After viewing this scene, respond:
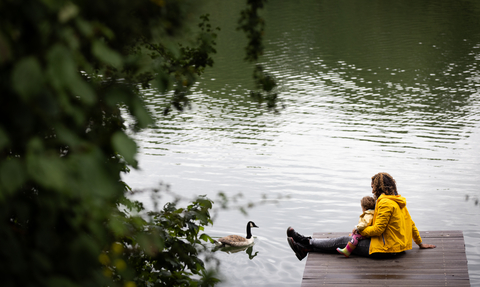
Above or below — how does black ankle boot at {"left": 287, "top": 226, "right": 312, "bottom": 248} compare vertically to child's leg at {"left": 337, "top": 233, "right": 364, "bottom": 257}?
below

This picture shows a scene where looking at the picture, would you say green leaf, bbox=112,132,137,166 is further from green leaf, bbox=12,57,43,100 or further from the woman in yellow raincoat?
the woman in yellow raincoat

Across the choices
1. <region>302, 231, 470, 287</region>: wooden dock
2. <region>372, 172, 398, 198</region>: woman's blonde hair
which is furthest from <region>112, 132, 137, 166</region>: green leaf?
<region>372, 172, 398, 198</region>: woman's blonde hair

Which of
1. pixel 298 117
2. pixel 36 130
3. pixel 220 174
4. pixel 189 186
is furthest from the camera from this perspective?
pixel 298 117

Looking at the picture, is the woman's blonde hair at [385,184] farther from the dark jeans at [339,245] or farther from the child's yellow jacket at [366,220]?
the dark jeans at [339,245]

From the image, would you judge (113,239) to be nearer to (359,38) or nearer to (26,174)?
(26,174)

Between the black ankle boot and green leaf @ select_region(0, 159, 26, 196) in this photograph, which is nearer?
green leaf @ select_region(0, 159, 26, 196)

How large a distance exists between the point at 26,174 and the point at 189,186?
10.4 m


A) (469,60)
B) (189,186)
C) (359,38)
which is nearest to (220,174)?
(189,186)

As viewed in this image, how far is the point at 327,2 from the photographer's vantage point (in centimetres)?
4578

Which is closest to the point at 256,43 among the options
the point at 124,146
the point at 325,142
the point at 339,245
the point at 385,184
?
the point at 124,146

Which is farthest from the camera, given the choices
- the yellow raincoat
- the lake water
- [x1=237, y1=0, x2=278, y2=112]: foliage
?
the lake water

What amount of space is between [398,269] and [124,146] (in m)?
5.58

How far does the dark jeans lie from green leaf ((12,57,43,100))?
19.6 feet

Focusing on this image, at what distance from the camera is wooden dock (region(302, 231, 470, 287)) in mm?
5840
